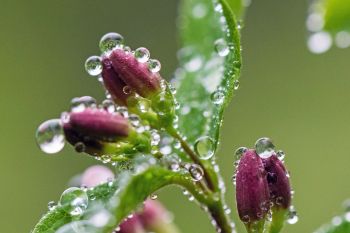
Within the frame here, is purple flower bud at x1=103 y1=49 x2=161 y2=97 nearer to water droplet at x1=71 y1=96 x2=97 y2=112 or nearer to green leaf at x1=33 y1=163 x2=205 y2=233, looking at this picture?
water droplet at x1=71 y1=96 x2=97 y2=112

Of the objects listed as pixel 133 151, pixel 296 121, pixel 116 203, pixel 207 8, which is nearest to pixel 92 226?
pixel 116 203

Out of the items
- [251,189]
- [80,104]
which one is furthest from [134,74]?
[251,189]

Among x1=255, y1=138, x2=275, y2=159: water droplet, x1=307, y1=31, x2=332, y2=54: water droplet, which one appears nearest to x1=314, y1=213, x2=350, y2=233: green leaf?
x1=255, y1=138, x2=275, y2=159: water droplet

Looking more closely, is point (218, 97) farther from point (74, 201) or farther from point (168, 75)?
point (168, 75)

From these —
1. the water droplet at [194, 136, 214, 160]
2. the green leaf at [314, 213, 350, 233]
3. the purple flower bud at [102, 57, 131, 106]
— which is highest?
the purple flower bud at [102, 57, 131, 106]

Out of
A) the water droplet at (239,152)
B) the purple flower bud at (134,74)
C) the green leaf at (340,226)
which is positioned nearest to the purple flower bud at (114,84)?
the purple flower bud at (134,74)

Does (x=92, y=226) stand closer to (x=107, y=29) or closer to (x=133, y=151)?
(x=133, y=151)
